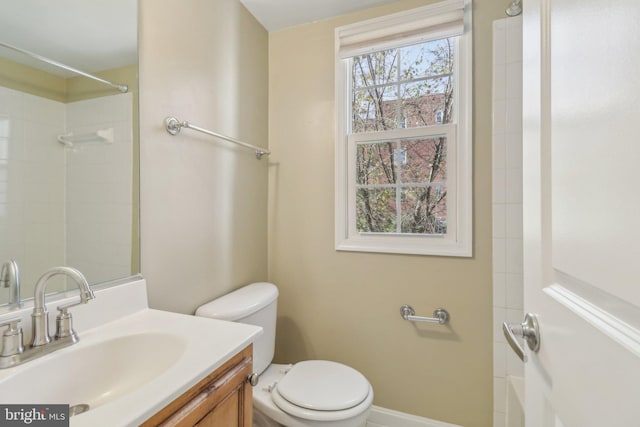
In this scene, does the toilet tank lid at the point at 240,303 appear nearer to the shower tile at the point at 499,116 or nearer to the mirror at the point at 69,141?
the mirror at the point at 69,141

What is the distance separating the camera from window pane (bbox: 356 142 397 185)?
1704 mm

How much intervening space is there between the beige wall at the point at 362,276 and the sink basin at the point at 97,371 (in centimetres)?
104

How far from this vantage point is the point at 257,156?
1.75 metres

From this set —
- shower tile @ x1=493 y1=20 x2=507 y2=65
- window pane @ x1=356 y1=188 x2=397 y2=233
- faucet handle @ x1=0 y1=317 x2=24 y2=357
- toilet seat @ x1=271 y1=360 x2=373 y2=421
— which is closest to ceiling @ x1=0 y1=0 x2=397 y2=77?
faucet handle @ x1=0 y1=317 x2=24 y2=357

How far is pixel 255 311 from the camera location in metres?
1.33

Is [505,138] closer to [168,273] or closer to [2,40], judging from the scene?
[168,273]

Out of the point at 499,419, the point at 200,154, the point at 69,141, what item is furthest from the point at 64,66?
the point at 499,419

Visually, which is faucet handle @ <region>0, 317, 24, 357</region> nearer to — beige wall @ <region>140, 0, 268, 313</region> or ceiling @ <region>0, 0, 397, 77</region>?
beige wall @ <region>140, 0, 268, 313</region>

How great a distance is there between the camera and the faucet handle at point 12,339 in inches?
26.1

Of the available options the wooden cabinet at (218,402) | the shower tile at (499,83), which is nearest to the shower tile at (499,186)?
the shower tile at (499,83)

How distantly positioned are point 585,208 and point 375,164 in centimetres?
139

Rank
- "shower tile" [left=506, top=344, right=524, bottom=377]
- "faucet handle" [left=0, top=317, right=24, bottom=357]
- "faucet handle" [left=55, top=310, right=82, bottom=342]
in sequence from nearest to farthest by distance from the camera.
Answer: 1. "faucet handle" [left=0, top=317, right=24, bottom=357]
2. "faucet handle" [left=55, top=310, right=82, bottom=342]
3. "shower tile" [left=506, top=344, right=524, bottom=377]

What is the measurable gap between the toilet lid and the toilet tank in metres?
0.16

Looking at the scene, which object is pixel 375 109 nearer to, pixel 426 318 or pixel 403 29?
pixel 403 29
